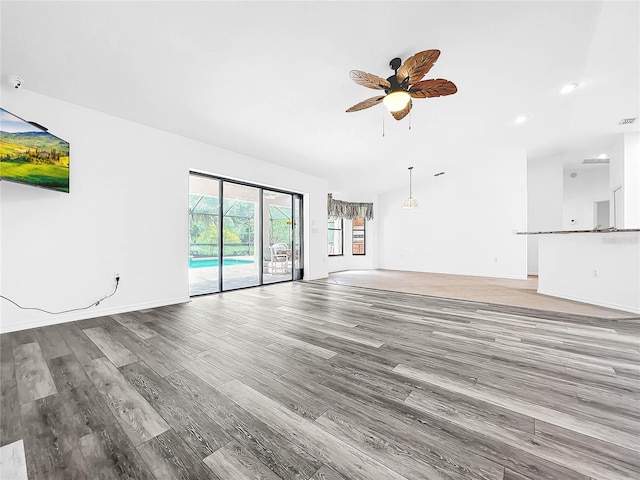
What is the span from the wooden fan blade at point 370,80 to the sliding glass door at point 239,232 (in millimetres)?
3164

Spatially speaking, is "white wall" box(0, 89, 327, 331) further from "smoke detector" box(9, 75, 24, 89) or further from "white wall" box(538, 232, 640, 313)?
"white wall" box(538, 232, 640, 313)

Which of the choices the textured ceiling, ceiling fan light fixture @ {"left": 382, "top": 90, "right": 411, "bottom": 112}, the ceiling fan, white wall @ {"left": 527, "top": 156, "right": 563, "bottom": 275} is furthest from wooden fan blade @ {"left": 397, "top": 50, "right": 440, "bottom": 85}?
white wall @ {"left": 527, "top": 156, "right": 563, "bottom": 275}

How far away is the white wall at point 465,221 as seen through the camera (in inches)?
274

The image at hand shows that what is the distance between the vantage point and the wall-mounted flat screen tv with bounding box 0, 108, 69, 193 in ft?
8.12

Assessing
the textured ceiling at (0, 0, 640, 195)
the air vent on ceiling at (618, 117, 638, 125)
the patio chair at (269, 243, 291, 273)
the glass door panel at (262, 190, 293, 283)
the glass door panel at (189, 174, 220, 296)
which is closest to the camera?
the textured ceiling at (0, 0, 640, 195)

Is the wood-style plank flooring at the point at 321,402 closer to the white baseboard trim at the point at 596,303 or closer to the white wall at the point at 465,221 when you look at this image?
the white baseboard trim at the point at 596,303

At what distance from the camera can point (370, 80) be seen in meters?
2.55

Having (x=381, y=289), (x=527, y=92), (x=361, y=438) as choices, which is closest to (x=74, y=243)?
(x=361, y=438)

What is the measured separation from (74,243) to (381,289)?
4.90m

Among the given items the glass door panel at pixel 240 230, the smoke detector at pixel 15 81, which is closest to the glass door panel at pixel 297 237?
the glass door panel at pixel 240 230

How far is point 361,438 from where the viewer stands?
124cm

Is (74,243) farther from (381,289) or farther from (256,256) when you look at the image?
(381,289)

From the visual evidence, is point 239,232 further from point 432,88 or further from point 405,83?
point 432,88

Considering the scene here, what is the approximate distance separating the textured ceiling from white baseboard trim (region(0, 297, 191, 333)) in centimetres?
255
